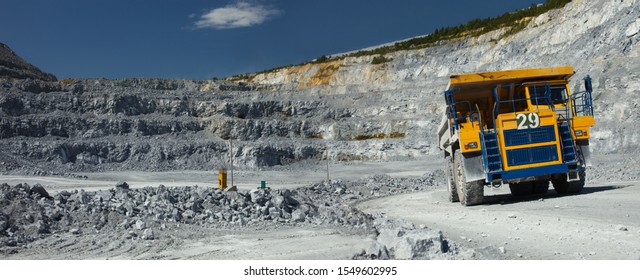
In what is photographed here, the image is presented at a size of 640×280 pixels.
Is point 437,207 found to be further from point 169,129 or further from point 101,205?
point 169,129

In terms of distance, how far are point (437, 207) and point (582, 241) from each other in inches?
259

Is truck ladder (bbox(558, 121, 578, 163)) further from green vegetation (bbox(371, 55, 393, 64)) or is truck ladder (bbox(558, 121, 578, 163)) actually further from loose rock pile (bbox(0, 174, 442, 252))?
green vegetation (bbox(371, 55, 393, 64))

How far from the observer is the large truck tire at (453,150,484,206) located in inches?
455

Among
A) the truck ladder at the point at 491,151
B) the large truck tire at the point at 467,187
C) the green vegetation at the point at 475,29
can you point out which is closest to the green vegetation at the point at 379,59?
the green vegetation at the point at 475,29

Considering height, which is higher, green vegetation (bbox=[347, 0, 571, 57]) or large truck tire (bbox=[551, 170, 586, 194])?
green vegetation (bbox=[347, 0, 571, 57])

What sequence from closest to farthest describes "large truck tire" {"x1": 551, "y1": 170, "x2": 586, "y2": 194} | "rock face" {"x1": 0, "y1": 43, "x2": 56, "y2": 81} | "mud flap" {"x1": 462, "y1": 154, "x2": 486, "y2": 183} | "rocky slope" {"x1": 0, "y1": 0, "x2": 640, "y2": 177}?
1. "mud flap" {"x1": 462, "y1": 154, "x2": 486, "y2": 183}
2. "large truck tire" {"x1": 551, "y1": 170, "x2": 586, "y2": 194}
3. "rocky slope" {"x1": 0, "y1": 0, "x2": 640, "y2": 177}
4. "rock face" {"x1": 0, "y1": 43, "x2": 56, "y2": 81}

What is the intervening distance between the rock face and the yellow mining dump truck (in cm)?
5125

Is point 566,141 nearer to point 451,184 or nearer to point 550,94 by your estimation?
point 550,94

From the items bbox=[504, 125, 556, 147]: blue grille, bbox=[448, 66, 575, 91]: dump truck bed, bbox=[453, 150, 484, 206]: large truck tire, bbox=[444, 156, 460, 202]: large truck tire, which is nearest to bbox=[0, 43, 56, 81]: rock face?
bbox=[444, 156, 460, 202]: large truck tire

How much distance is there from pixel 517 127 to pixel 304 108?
44.0 meters

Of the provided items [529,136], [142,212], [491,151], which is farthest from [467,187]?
[142,212]

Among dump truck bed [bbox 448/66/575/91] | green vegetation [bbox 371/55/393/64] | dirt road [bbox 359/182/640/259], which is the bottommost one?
dirt road [bbox 359/182/640/259]

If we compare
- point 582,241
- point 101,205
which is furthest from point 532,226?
point 101,205

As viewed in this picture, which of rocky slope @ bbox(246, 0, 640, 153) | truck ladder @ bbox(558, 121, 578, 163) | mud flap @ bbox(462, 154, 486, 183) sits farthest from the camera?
rocky slope @ bbox(246, 0, 640, 153)
